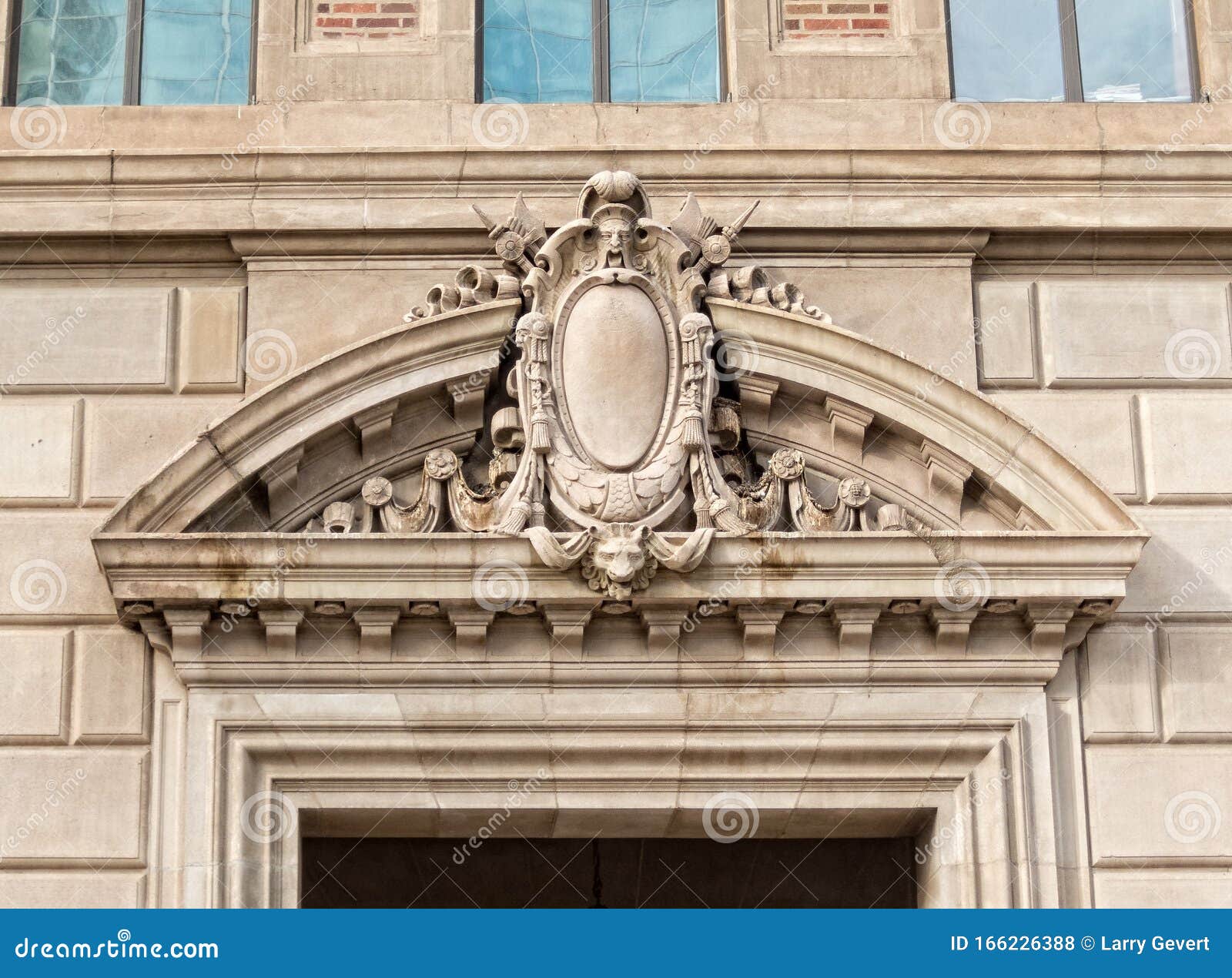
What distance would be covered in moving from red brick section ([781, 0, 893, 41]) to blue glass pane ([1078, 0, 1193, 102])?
1188 mm

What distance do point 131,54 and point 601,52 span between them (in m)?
2.63

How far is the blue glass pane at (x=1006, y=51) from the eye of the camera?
13.2 meters

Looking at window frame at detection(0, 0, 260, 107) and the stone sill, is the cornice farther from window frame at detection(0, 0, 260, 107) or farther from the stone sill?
window frame at detection(0, 0, 260, 107)

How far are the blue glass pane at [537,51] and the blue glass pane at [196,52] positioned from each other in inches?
53.9

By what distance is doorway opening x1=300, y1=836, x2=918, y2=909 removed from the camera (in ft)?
46.1

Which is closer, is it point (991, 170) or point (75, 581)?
point (75, 581)

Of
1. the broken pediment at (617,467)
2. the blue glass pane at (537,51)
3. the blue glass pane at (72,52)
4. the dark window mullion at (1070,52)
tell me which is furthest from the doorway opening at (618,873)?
Answer: the blue glass pane at (72,52)

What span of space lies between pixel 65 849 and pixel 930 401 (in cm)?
484

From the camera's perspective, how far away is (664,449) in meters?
11.9

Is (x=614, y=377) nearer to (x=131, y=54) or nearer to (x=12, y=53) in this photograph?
(x=131, y=54)

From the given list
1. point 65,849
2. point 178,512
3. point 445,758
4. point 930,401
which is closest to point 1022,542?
point 930,401

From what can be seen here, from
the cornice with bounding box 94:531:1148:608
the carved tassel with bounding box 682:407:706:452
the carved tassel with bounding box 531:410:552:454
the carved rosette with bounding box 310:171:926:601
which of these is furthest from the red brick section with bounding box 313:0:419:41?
the cornice with bounding box 94:531:1148:608

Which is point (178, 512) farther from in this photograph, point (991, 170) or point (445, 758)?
point (991, 170)

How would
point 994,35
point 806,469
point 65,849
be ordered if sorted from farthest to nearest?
point 994,35 → point 806,469 → point 65,849
